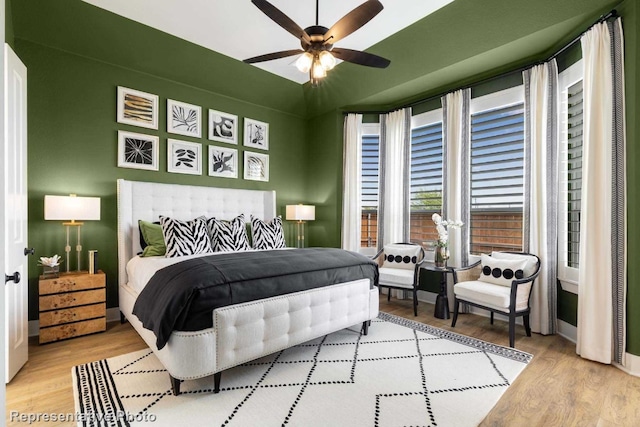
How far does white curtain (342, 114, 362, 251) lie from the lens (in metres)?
5.29

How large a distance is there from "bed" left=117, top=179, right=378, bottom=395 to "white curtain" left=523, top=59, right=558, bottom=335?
1726 mm

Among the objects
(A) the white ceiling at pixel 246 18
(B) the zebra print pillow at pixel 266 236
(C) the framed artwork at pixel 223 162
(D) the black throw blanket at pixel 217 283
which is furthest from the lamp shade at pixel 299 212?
(A) the white ceiling at pixel 246 18

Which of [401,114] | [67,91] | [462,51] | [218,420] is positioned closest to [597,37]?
[462,51]

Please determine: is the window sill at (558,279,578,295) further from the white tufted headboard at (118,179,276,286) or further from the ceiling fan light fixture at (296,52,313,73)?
the white tufted headboard at (118,179,276,286)

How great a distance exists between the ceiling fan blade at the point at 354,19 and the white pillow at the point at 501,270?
109 inches

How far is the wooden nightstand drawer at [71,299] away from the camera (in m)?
3.13

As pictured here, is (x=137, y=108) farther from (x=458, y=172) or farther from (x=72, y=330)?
(x=458, y=172)

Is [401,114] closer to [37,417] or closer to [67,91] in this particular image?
[67,91]

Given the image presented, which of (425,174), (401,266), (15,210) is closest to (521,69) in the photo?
(425,174)

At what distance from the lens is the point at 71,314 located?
10.7 ft

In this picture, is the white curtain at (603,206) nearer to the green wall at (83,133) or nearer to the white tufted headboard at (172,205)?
the white tufted headboard at (172,205)

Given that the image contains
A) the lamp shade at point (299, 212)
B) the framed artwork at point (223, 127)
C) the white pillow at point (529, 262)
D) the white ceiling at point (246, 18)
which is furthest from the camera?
the lamp shade at point (299, 212)

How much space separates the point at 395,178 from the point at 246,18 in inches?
113

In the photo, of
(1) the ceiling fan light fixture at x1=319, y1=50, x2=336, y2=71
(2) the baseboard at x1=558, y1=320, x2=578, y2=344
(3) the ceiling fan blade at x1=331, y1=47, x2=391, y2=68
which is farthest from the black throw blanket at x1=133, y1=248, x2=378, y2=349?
(2) the baseboard at x1=558, y1=320, x2=578, y2=344
